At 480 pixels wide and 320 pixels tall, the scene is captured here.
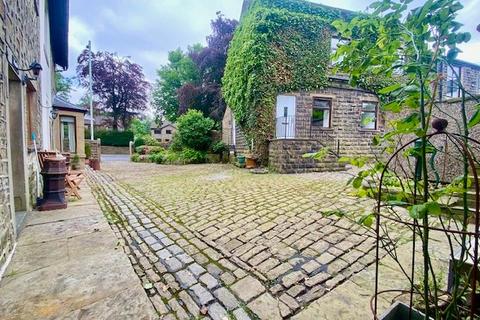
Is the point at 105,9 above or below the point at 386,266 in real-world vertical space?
above

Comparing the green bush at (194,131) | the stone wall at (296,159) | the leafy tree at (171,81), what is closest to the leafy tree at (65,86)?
the leafy tree at (171,81)

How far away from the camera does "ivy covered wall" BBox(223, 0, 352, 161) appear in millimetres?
8836

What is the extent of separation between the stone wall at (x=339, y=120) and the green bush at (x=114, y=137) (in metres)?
23.3

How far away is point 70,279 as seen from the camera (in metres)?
1.92

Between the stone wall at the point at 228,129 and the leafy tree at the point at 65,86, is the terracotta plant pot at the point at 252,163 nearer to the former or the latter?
the stone wall at the point at 228,129

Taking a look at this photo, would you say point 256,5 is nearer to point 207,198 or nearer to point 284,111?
point 284,111

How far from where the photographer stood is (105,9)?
691 inches

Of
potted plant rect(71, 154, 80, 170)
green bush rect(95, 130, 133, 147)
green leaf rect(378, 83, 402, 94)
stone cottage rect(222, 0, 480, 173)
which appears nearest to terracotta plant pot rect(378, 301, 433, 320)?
green leaf rect(378, 83, 402, 94)

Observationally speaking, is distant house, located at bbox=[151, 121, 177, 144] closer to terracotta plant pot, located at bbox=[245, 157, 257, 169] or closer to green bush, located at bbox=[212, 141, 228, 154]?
green bush, located at bbox=[212, 141, 228, 154]

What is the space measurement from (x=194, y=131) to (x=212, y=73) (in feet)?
22.4

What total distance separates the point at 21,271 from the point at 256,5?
33.5ft

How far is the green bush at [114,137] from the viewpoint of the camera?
26486 mm

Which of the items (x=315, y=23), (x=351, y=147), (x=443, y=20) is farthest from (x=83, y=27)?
(x=443, y=20)

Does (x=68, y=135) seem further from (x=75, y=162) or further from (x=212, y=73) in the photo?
(x=212, y=73)
